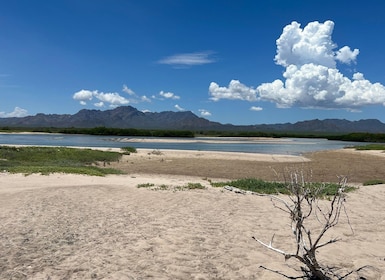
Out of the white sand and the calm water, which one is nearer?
the white sand

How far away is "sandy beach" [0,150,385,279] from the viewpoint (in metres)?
6.53

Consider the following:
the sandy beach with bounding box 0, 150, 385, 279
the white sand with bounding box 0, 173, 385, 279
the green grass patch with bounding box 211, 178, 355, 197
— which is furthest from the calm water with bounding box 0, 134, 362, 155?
the white sand with bounding box 0, 173, 385, 279

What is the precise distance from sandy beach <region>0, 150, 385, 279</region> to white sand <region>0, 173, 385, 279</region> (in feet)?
0.07

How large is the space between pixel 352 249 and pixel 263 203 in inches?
201

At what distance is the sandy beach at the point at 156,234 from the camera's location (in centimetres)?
653

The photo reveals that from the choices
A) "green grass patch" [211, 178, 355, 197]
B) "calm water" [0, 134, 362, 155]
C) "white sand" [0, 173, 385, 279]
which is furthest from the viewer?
"calm water" [0, 134, 362, 155]

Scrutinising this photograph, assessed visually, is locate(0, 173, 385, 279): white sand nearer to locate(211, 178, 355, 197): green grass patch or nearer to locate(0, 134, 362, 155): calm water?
locate(211, 178, 355, 197): green grass patch

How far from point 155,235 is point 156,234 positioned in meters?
0.09

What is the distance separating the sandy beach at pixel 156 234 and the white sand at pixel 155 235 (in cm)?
2

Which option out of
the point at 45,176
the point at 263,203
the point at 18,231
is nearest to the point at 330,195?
the point at 263,203

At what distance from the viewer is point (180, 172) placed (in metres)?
27.3

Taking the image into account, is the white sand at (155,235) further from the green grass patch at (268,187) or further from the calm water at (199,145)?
the calm water at (199,145)

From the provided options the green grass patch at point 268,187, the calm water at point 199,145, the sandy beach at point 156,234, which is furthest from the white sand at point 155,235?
the calm water at point 199,145

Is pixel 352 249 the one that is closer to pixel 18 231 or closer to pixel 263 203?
pixel 263 203
